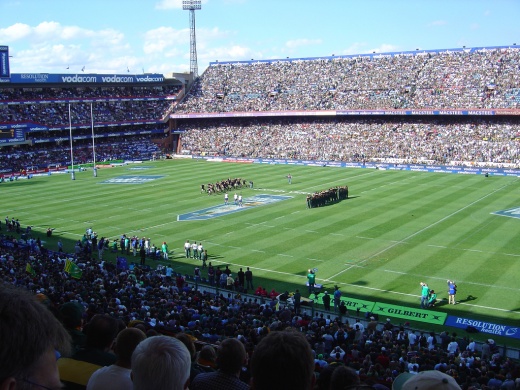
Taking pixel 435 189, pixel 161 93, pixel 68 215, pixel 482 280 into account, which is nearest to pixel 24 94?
pixel 161 93

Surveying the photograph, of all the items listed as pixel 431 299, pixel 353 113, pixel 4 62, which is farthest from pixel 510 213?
pixel 4 62

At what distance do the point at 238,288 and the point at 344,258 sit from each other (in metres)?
7.37

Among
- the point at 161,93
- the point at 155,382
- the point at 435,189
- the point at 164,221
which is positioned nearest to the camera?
the point at 155,382

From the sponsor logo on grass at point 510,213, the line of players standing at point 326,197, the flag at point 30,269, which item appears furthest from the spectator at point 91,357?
the sponsor logo on grass at point 510,213

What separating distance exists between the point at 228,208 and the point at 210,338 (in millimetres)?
30649

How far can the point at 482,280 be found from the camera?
25.8 meters

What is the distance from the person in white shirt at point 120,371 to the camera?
174 inches

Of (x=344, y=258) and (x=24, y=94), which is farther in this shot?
(x=24, y=94)

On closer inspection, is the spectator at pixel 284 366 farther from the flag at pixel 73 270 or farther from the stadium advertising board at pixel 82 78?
the stadium advertising board at pixel 82 78

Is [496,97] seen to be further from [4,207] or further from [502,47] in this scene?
[4,207]

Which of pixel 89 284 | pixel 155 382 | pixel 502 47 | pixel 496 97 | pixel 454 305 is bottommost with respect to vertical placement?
pixel 454 305

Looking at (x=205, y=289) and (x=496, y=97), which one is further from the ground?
(x=496, y=97)

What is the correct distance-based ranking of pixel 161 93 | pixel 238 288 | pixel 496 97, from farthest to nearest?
pixel 161 93, pixel 496 97, pixel 238 288

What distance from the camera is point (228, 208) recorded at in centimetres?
4334
